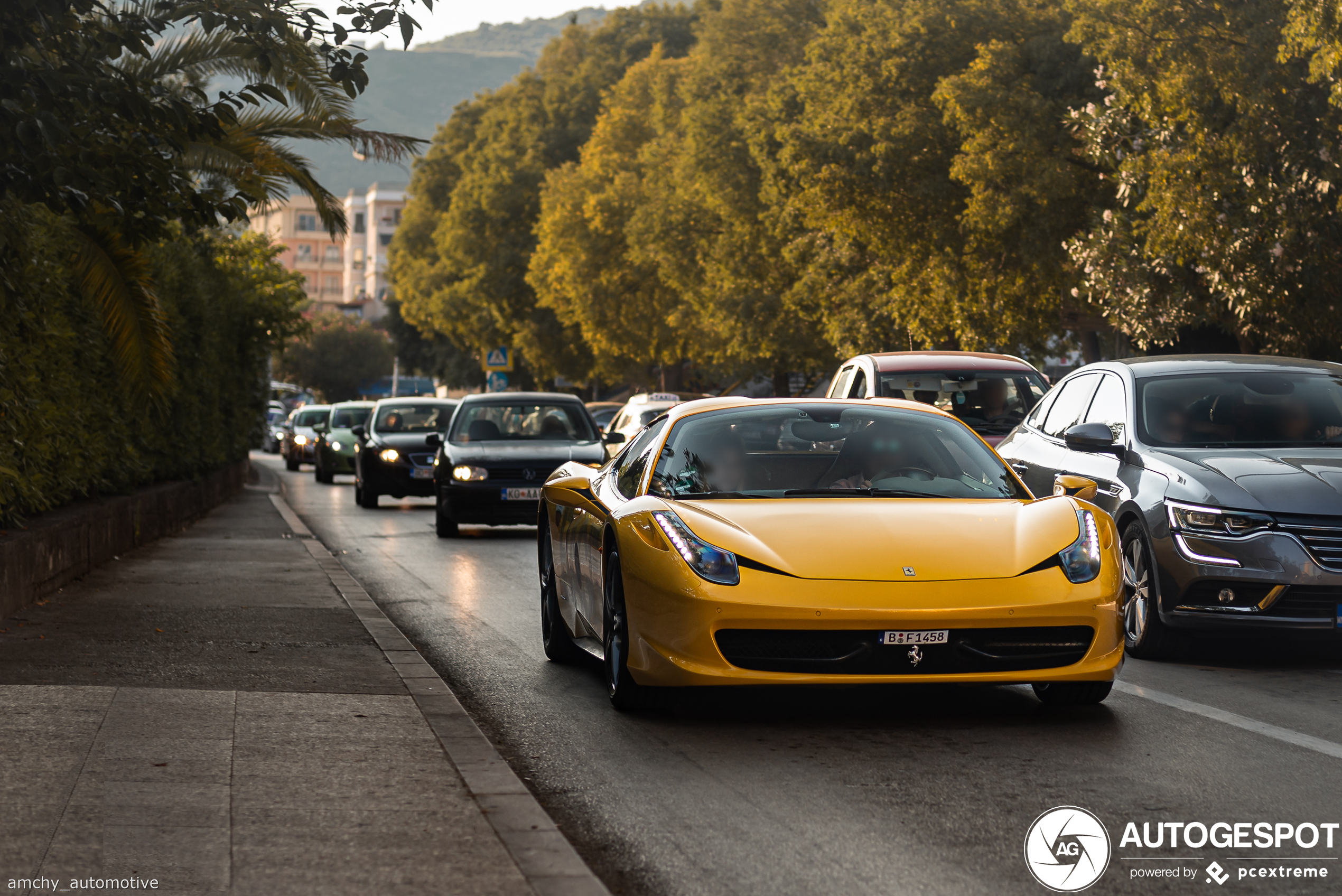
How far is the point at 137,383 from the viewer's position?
14.9 metres

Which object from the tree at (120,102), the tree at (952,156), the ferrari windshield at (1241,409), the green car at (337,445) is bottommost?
the green car at (337,445)

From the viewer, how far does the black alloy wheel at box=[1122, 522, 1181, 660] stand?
9156 mm

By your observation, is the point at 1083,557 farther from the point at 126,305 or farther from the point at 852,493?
the point at 126,305

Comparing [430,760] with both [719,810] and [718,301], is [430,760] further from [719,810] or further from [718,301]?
[718,301]

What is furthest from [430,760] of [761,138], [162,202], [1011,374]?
[761,138]

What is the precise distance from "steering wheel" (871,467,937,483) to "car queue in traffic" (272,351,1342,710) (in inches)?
0.6

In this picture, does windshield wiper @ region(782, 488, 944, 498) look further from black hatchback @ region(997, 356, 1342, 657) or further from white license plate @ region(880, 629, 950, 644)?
white license plate @ region(880, 629, 950, 644)

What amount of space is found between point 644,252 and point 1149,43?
3259 centimetres

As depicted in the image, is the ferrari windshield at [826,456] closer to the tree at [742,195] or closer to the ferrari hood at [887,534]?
the ferrari hood at [887,534]

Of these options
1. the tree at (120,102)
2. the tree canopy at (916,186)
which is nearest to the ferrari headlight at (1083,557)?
the tree at (120,102)

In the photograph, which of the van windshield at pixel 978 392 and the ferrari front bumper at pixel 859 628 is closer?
the ferrari front bumper at pixel 859 628

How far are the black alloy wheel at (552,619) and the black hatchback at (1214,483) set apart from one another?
8.80ft

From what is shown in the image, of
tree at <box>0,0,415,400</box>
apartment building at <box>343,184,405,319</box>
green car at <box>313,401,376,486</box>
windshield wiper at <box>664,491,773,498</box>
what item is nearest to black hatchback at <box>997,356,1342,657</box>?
windshield wiper at <box>664,491,773,498</box>

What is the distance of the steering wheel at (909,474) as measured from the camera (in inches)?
315
